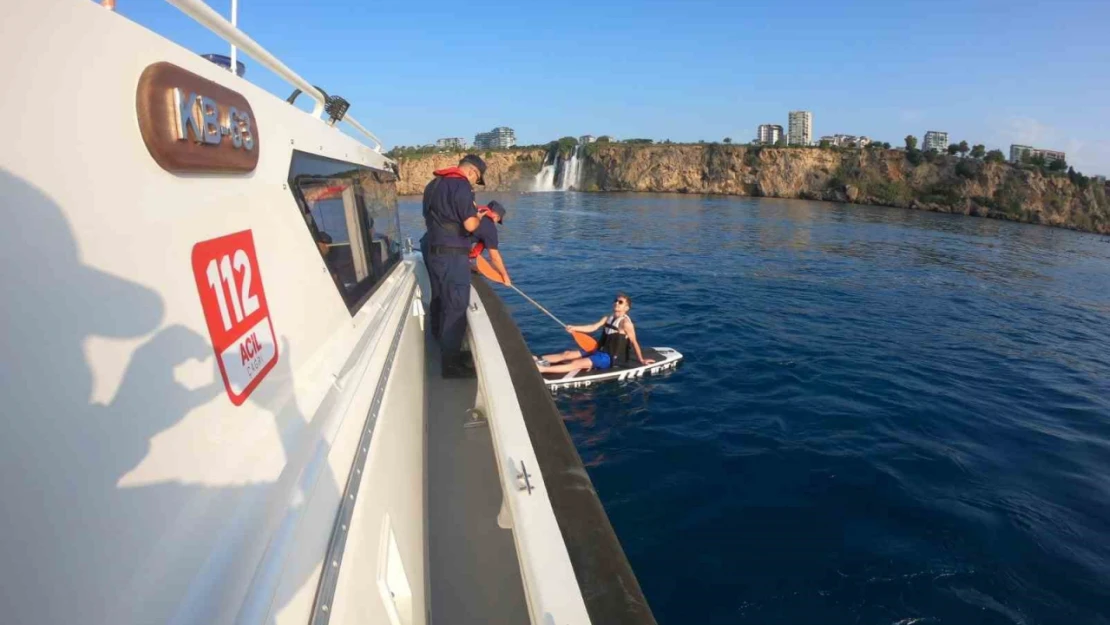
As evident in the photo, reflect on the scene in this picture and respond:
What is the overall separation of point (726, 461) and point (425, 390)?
3.71 meters

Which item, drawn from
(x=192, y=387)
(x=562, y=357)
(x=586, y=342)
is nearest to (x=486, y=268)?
(x=562, y=357)

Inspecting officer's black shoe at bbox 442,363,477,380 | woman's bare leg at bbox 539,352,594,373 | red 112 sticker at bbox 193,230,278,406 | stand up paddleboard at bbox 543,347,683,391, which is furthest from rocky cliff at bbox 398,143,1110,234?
red 112 sticker at bbox 193,230,278,406

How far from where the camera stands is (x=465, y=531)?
10.9ft

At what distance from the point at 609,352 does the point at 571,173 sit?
274ft

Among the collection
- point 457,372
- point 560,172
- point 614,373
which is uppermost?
point 560,172

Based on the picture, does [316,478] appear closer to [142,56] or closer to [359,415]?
[359,415]

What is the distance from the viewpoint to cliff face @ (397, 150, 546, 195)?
3321 inches

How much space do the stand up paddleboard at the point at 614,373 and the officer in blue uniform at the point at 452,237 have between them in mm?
3310

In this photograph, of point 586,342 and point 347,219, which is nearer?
point 347,219

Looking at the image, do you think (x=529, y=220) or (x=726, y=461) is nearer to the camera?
(x=726, y=461)

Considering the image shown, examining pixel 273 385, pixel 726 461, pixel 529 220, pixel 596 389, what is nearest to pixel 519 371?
pixel 273 385

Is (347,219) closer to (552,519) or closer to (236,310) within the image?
(236,310)

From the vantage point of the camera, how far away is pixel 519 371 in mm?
3645

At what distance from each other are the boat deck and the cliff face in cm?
8183
